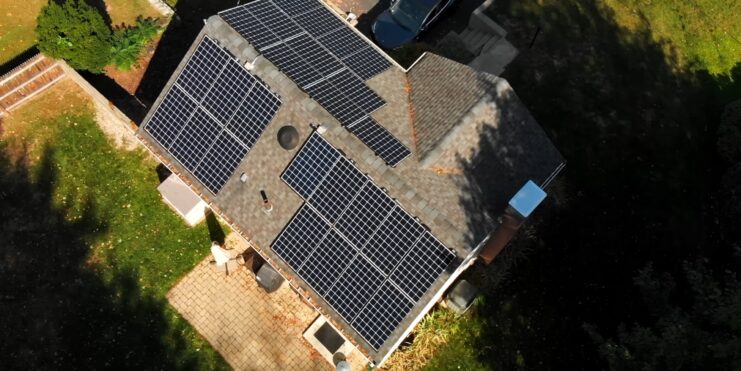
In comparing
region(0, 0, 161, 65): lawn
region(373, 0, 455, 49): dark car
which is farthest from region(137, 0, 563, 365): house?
region(0, 0, 161, 65): lawn

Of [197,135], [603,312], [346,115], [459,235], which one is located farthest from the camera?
[603,312]

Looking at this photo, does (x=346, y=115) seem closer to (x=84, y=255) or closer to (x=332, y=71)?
(x=332, y=71)

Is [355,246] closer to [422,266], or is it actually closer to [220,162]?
[422,266]

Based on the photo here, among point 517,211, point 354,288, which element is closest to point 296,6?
point 354,288

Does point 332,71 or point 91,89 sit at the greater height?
point 332,71

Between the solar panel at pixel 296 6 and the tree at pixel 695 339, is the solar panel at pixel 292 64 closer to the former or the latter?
the solar panel at pixel 296 6

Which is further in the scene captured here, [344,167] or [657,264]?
[657,264]

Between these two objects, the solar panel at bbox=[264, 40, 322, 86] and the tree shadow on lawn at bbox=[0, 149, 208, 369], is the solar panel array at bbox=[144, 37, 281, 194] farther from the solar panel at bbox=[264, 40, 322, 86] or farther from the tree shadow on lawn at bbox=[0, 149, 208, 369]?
the tree shadow on lawn at bbox=[0, 149, 208, 369]

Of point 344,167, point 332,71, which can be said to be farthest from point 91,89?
point 344,167
